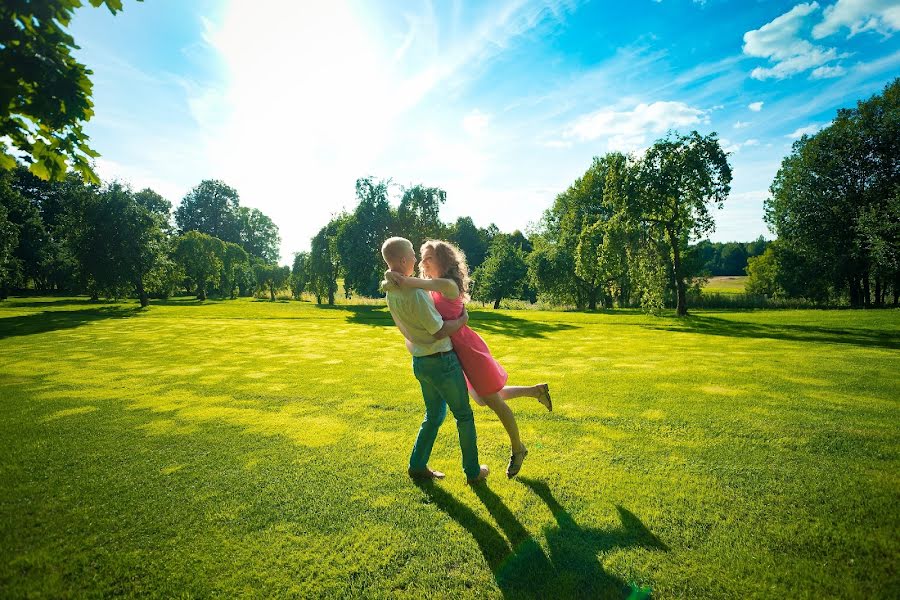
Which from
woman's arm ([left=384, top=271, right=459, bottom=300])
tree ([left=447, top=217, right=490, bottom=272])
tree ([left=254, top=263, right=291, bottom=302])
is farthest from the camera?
tree ([left=447, top=217, right=490, bottom=272])

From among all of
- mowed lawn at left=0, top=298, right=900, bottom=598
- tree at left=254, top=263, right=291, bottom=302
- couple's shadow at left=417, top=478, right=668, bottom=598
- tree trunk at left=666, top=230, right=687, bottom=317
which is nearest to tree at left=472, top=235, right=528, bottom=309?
tree trunk at left=666, top=230, right=687, bottom=317

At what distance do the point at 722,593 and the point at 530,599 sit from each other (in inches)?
50.1

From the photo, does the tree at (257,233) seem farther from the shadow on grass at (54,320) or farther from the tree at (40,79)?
the tree at (40,79)

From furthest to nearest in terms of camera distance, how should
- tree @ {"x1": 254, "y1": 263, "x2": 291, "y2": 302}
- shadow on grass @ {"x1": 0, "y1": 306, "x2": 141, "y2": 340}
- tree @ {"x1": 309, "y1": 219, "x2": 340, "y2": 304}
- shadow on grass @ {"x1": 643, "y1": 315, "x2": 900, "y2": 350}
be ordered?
tree @ {"x1": 254, "y1": 263, "x2": 291, "y2": 302} < tree @ {"x1": 309, "y1": 219, "x2": 340, "y2": 304} < shadow on grass @ {"x1": 0, "y1": 306, "x2": 141, "y2": 340} < shadow on grass @ {"x1": 643, "y1": 315, "x2": 900, "y2": 350}

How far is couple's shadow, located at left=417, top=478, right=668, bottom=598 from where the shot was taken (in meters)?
2.58

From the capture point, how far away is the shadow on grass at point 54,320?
17953mm

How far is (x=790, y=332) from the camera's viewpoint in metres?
16.7

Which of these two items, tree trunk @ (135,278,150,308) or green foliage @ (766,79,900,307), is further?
tree trunk @ (135,278,150,308)

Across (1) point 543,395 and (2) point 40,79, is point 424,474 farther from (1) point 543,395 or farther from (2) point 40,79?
(2) point 40,79

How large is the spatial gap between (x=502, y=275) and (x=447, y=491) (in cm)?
3985

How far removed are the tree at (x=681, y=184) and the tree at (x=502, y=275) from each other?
19.1 m

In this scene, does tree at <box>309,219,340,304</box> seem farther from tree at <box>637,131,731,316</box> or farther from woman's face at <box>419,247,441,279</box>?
woman's face at <box>419,247,441,279</box>

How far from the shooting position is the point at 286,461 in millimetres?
4605

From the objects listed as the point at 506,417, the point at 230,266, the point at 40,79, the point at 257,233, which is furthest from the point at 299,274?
the point at 506,417
